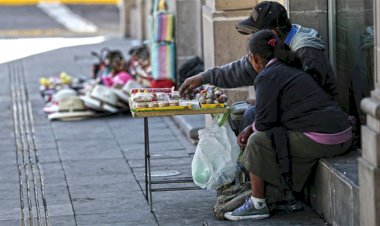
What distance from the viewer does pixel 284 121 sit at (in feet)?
24.6

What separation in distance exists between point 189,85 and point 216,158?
0.60 metres

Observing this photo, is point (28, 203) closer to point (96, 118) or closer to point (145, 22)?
point (96, 118)

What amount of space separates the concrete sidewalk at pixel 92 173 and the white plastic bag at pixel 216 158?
0.81ft

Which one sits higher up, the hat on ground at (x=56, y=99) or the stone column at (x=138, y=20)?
the stone column at (x=138, y=20)

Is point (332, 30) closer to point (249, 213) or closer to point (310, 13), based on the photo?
point (310, 13)

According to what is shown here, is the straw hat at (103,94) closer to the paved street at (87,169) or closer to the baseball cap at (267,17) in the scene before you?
the paved street at (87,169)

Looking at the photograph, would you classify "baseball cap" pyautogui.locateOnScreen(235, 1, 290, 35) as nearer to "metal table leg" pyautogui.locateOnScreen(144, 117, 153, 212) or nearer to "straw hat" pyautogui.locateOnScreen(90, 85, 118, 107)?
"metal table leg" pyautogui.locateOnScreen(144, 117, 153, 212)

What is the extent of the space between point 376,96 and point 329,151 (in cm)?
111

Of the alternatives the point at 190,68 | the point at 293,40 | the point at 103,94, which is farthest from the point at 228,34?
the point at 103,94

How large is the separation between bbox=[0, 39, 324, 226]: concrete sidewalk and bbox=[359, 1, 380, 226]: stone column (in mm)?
1003

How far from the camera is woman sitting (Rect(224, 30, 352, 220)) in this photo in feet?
24.2

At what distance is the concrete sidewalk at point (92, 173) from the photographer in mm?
7918

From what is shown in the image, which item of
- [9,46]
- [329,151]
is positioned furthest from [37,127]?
[9,46]

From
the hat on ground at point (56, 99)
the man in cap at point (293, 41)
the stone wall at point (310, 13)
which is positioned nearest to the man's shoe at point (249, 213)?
the man in cap at point (293, 41)
